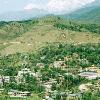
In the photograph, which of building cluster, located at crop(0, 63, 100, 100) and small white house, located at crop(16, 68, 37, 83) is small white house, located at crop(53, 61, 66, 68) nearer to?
building cluster, located at crop(0, 63, 100, 100)

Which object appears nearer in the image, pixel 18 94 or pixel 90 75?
pixel 18 94

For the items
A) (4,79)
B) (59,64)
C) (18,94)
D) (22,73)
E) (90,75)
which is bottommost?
(18,94)

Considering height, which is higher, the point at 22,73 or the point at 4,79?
the point at 22,73

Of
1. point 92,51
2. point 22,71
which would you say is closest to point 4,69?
point 22,71

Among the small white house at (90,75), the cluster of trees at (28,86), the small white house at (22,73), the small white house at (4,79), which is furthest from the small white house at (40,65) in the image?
the cluster of trees at (28,86)

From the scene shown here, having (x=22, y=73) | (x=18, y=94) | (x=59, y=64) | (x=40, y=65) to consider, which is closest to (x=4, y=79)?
(x=22, y=73)

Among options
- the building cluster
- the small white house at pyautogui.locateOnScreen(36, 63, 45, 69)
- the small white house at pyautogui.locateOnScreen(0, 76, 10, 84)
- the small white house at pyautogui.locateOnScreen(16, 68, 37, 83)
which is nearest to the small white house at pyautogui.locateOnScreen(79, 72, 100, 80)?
the building cluster

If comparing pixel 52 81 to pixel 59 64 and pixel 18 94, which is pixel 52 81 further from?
pixel 59 64

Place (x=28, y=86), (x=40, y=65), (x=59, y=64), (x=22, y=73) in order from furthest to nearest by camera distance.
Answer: (x=59, y=64), (x=40, y=65), (x=22, y=73), (x=28, y=86)

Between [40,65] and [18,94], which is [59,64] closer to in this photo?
[40,65]

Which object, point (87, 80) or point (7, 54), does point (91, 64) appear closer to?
point (87, 80)

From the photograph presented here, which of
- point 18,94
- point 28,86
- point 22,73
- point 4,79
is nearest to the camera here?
point 18,94
